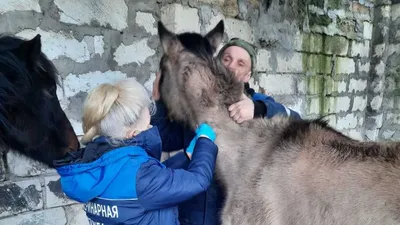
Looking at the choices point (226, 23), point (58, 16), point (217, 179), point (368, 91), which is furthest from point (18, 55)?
point (368, 91)

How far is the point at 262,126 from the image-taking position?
6.29 ft

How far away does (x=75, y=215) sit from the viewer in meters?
2.69

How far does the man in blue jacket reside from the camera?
1.91 meters

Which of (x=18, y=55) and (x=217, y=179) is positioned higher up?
(x=18, y=55)

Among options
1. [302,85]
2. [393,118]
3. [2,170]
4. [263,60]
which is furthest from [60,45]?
[393,118]

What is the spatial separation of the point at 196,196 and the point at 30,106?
976mm

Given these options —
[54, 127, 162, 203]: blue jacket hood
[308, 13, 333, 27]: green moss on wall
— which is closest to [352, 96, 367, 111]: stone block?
[308, 13, 333, 27]: green moss on wall

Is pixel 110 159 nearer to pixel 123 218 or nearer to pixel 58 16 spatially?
pixel 123 218

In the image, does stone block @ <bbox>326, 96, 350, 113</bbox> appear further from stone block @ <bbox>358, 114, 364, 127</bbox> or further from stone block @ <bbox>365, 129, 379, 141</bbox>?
stone block @ <bbox>365, 129, 379, 141</bbox>

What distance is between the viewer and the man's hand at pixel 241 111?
191 cm

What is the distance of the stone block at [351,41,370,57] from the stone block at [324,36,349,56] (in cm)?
16

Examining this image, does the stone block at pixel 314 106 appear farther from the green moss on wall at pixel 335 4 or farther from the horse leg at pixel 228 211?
the horse leg at pixel 228 211

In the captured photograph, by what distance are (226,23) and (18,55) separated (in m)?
1.94

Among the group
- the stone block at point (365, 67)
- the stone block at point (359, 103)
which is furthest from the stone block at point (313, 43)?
the stone block at point (359, 103)
